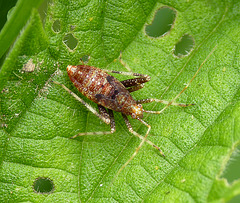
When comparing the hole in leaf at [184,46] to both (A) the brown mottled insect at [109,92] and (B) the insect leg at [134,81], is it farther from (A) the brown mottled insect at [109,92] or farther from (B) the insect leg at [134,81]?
(B) the insect leg at [134,81]

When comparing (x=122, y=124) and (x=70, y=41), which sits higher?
(x=70, y=41)

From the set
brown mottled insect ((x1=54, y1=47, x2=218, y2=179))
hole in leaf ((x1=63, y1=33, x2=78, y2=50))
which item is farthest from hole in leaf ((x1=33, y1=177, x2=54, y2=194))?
hole in leaf ((x1=63, y1=33, x2=78, y2=50))

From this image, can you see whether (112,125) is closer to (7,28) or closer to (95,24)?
(95,24)

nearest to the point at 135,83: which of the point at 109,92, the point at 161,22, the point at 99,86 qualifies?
the point at 109,92

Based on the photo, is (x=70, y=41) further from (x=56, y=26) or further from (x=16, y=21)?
(x=16, y=21)

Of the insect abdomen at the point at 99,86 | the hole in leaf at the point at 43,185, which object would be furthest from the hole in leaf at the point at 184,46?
the hole in leaf at the point at 43,185

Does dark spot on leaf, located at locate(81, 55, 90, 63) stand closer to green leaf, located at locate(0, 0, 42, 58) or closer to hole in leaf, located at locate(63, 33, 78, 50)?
hole in leaf, located at locate(63, 33, 78, 50)

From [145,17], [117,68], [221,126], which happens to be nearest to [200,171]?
[221,126]
